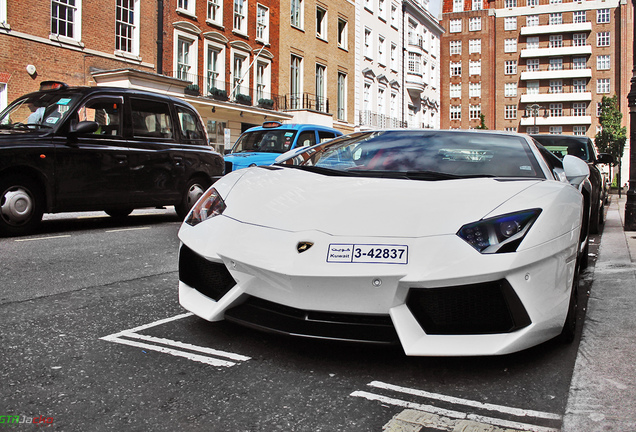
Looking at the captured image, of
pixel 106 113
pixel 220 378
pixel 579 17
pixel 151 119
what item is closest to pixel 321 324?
pixel 220 378

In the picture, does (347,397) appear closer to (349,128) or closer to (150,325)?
(150,325)

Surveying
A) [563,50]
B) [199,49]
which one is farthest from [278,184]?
[563,50]

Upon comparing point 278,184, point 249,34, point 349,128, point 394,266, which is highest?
point 249,34

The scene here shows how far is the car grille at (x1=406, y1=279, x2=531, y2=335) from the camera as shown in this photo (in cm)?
253

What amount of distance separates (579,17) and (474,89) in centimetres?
1520

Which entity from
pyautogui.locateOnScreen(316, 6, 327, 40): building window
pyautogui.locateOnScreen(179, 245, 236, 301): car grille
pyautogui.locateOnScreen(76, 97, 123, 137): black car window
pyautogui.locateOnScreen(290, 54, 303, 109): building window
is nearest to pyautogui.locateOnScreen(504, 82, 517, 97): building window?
pyautogui.locateOnScreen(316, 6, 327, 40): building window

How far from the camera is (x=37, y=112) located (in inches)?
305

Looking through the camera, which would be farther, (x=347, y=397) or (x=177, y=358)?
(x=177, y=358)

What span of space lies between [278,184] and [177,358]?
3.58 feet

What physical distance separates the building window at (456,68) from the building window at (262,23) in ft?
179

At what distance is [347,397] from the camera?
2.37 metres

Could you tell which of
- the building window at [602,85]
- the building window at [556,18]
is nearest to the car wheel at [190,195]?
the building window at [602,85]

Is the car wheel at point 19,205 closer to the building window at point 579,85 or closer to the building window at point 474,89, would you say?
the building window at point 579,85

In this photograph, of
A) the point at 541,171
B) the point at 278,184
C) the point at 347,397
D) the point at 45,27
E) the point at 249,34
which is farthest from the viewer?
the point at 249,34
